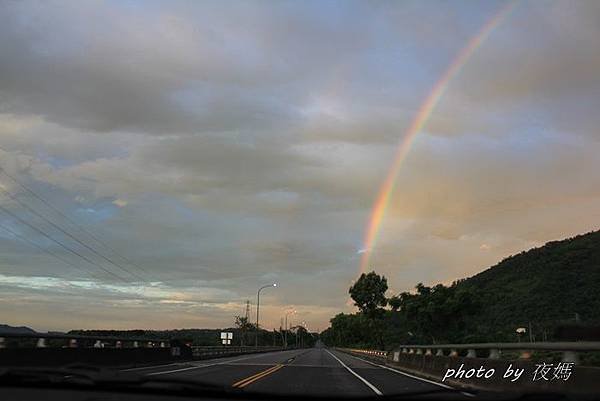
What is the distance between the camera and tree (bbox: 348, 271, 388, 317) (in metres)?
80.9

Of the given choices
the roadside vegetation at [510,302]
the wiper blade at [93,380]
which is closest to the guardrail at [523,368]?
the wiper blade at [93,380]

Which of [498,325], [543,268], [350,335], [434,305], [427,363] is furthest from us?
[350,335]

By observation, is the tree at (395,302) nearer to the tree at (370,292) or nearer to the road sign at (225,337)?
the tree at (370,292)

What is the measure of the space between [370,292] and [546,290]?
2705 cm

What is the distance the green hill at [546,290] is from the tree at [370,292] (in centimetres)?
1020

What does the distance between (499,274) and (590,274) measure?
24.5 m

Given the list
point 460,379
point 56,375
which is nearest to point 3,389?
point 56,375

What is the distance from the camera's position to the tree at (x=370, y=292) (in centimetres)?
8094

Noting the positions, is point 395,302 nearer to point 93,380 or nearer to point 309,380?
point 309,380

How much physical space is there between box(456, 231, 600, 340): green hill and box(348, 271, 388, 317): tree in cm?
1020

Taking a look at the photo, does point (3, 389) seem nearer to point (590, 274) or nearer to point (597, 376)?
point (597, 376)

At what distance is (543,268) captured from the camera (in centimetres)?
9750

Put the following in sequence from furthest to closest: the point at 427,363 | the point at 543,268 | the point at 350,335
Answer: the point at 350,335 → the point at 543,268 → the point at 427,363

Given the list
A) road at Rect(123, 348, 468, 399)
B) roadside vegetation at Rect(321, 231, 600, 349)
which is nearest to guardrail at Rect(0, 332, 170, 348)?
road at Rect(123, 348, 468, 399)
